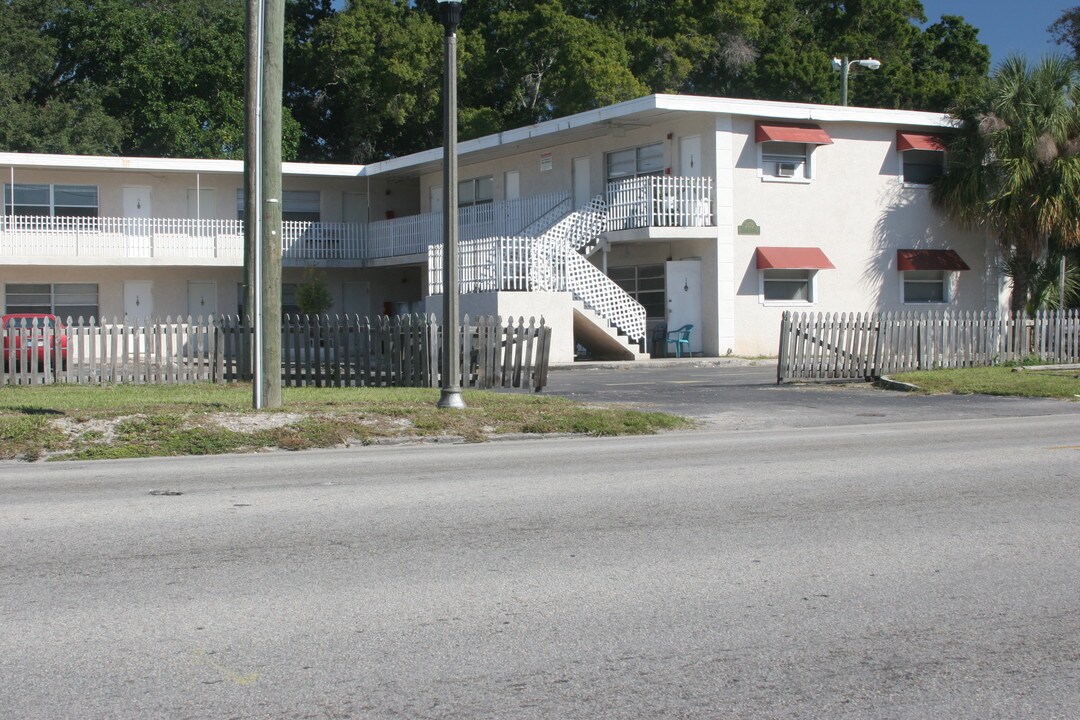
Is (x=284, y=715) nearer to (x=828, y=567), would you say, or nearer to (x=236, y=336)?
(x=828, y=567)

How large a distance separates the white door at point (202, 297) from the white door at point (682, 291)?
625 inches

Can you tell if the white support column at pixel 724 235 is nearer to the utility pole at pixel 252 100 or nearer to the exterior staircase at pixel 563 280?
the exterior staircase at pixel 563 280

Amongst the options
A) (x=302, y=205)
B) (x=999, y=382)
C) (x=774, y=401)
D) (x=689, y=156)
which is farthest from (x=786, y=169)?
(x=302, y=205)

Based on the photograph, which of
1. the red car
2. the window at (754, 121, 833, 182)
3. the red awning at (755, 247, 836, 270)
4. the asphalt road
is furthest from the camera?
the red awning at (755, 247, 836, 270)

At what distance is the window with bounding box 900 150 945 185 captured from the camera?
3369 centimetres

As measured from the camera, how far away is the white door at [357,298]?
139ft

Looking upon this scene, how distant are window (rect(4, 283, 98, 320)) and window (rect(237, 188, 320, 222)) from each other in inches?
226

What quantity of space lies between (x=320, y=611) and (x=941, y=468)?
706 cm

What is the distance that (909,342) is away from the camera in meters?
23.9

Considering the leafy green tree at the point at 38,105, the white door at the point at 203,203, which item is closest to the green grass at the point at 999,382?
the white door at the point at 203,203

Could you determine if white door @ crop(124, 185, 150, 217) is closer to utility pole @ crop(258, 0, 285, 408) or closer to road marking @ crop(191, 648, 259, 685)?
utility pole @ crop(258, 0, 285, 408)

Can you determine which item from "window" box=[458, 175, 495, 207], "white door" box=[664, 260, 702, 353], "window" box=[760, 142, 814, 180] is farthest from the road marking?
"window" box=[458, 175, 495, 207]

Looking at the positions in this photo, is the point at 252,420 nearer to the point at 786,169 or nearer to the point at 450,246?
the point at 450,246

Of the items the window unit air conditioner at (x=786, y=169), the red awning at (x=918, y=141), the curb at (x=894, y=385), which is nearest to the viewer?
the curb at (x=894, y=385)
